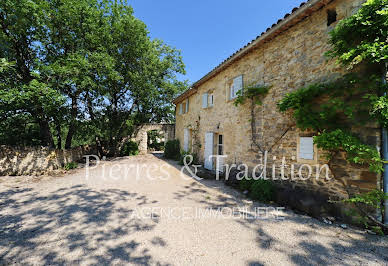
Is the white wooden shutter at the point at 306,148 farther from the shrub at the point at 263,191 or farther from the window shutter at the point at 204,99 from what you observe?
the window shutter at the point at 204,99

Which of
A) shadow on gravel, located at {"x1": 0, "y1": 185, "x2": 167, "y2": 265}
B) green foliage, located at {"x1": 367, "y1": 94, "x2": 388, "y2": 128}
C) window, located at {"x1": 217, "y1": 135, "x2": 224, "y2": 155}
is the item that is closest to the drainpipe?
green foliage, located at {"x1": 367, "y1": 94, "x2": 388, "y2": 128}

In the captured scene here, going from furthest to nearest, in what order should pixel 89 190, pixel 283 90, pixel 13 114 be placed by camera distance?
pixel 13 114
pixel 89 190
pixel 283 90

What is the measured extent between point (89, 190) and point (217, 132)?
5.44 meters

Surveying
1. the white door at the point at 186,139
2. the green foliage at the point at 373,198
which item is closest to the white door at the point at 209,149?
the white door at the point at 186,139

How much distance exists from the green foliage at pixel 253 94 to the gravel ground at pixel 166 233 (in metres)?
3.21

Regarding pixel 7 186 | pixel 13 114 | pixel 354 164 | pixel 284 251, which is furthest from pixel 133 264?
pixel 13 114

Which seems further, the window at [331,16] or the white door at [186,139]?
the white door at [186,139]

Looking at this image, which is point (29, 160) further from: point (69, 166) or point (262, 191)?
point (262, 191)

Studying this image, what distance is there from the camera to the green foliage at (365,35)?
2.74 metres

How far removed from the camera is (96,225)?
3184 millimetres

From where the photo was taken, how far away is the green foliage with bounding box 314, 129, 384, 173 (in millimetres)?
2848

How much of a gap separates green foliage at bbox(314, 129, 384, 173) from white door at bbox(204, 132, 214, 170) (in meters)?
4.67

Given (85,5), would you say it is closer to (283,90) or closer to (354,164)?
(283,90)

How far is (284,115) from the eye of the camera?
4.66 m
